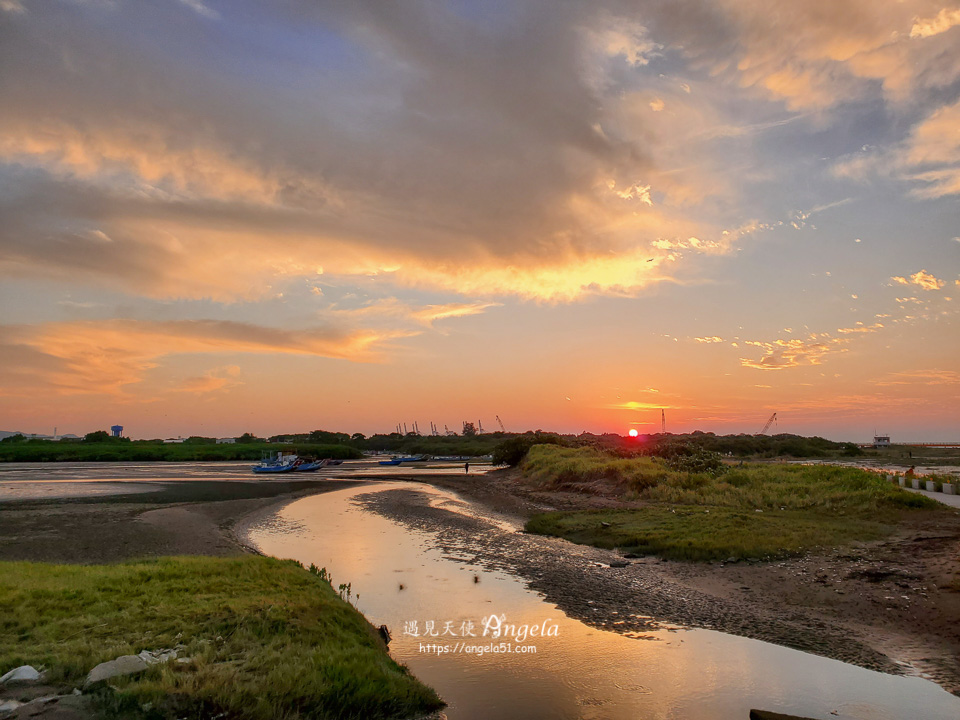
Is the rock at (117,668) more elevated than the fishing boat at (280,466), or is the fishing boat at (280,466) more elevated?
the rock at (117,668)

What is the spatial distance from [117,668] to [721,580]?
53.6 feet

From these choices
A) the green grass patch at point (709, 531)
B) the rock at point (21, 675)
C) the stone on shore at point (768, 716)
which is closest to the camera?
the rock at point (21, 675)

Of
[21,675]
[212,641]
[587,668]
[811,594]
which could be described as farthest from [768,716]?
[21,675]

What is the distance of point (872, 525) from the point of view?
915 inches

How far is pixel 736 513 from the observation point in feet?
87.8

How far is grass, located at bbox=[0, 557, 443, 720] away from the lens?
8023 millimetres

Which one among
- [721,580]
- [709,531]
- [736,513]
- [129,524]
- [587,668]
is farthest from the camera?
[129,524]

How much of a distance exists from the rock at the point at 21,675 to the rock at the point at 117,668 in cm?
77

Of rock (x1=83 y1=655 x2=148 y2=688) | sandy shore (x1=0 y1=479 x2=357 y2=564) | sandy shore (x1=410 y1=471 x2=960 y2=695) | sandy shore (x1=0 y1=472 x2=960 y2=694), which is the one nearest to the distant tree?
sandy shore (x1=0 y1=479 x2=357 y2=564)

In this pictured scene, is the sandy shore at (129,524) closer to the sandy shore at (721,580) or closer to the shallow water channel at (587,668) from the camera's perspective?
the sandy shore at (721,580)

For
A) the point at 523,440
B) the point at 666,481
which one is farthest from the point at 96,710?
the point at 523,440

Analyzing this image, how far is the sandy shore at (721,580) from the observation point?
1298 centimetres

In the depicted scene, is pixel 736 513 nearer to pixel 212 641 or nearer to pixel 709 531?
pixel 709 531

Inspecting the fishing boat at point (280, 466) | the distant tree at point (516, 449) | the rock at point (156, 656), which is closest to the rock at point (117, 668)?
the rock at point (156, 656)
